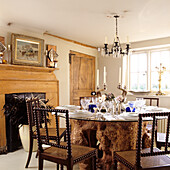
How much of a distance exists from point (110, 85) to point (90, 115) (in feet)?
9.98

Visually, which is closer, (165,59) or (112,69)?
(165,59)

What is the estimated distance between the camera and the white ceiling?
2559 mm

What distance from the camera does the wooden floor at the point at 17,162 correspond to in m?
2.70

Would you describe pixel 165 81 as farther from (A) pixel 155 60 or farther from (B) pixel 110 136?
(B) pixel 110 136

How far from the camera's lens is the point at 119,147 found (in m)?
2.31

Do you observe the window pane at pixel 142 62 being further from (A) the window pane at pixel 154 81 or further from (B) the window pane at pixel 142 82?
(A) the window pane at pixel 154 81

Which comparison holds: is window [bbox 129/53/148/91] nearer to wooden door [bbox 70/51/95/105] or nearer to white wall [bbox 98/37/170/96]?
white wall [bbox 98/37/170/96]

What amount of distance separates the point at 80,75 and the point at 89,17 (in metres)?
2.12

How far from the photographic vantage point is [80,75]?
503 cm

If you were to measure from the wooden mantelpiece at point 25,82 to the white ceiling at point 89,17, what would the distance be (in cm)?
80

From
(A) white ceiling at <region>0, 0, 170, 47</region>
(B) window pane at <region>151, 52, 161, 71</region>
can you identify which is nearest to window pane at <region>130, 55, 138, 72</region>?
(B) window pane at <region>151, 52, 161, 71</region>

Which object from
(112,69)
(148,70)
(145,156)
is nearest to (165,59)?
(148,70)

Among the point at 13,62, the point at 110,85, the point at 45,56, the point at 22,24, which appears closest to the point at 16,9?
the point at 22,24

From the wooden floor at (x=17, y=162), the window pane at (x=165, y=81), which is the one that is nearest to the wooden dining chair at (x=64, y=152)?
the wooden floor at (x=17, y=162)
